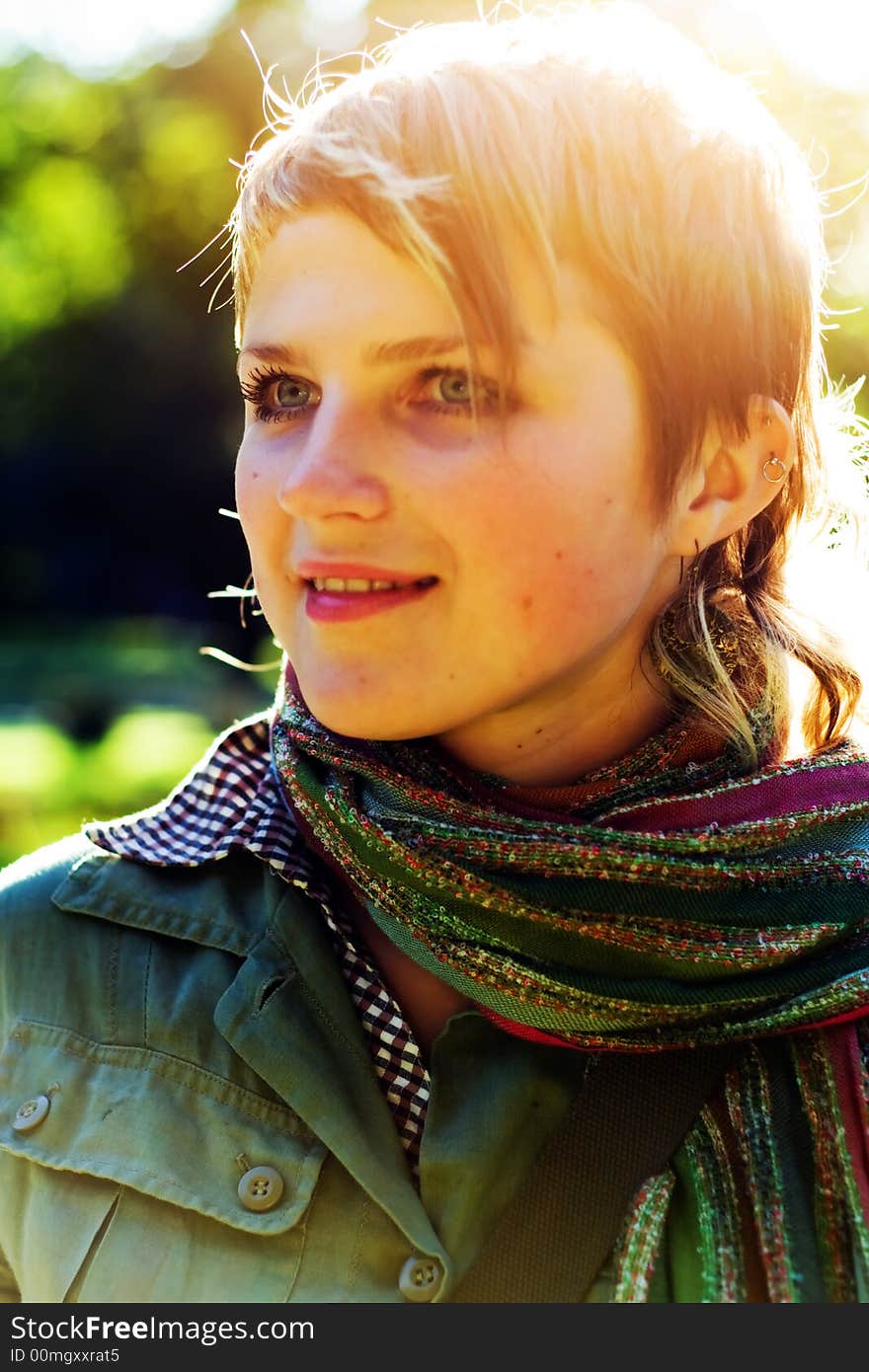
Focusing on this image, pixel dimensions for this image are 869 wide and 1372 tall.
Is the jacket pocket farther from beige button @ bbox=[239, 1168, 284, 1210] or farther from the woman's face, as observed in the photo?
the woman's face

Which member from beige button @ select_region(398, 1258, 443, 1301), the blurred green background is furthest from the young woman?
the blurred green background

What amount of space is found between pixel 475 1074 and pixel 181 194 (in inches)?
750

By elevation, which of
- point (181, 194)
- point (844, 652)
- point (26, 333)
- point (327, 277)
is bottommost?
point (26, 333)

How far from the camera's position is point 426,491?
69.4 inches

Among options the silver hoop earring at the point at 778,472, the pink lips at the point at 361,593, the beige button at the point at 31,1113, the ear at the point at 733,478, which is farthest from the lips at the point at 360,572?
the beige button at the point at 31,1113

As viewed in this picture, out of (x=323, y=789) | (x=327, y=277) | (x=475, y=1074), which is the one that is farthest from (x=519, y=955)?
(x=327, y=277)

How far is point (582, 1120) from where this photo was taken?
1882 mm

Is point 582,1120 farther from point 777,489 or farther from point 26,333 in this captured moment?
point 26,333

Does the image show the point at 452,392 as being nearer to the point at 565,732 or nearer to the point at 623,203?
the point at 623,203

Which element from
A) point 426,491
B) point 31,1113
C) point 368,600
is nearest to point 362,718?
point 368,600

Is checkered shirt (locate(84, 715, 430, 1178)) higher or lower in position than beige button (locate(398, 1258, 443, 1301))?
higher

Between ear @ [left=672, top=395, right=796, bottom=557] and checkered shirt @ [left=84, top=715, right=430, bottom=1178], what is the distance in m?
0.73

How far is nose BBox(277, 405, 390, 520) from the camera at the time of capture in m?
1.76

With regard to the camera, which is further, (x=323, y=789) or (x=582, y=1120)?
(x=323, y=789)
